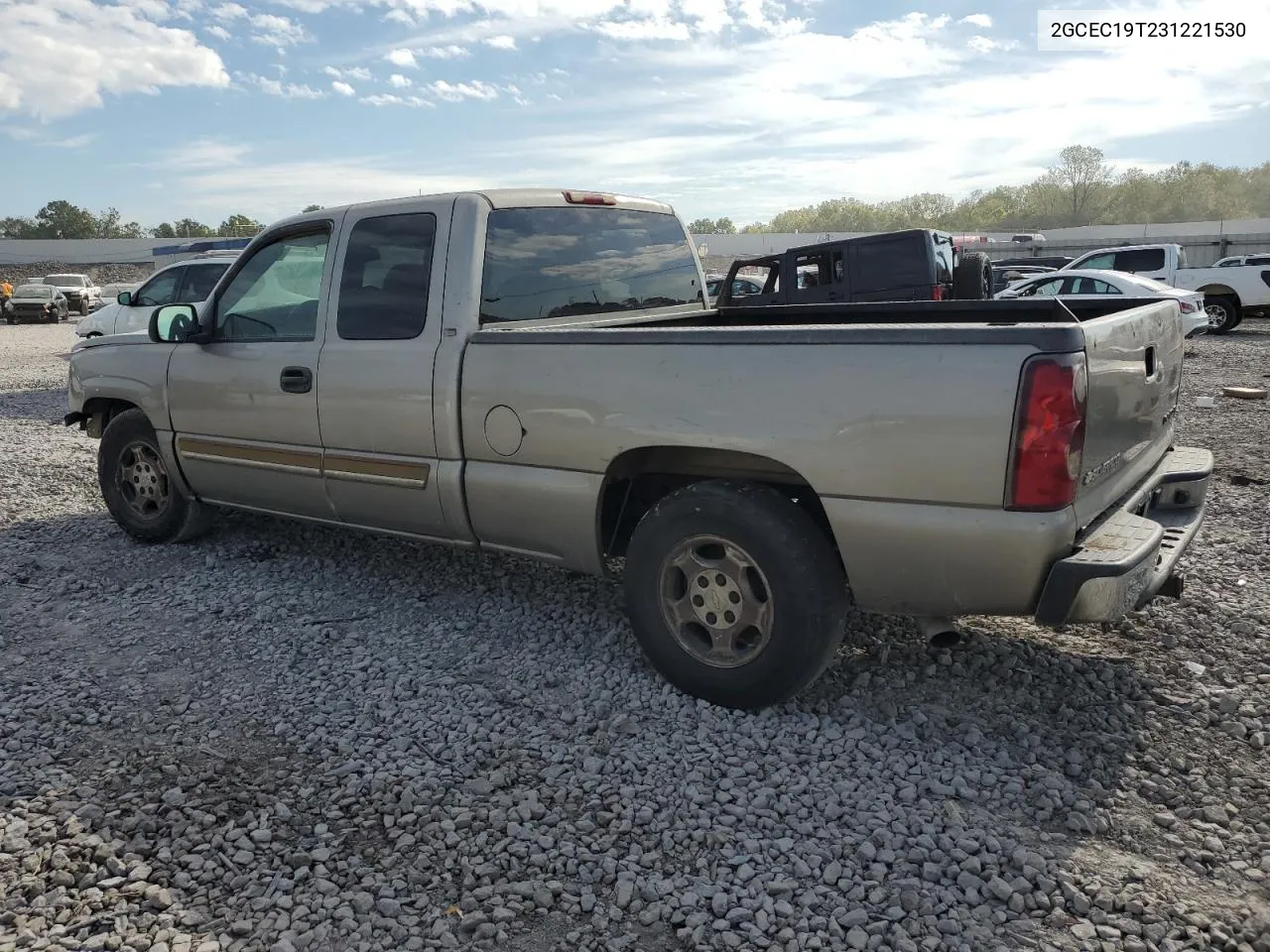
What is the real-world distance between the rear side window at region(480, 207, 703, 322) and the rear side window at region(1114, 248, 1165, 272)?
60.6 ft

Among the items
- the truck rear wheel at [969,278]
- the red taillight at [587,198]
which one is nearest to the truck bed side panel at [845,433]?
the red taillight at [587,198]

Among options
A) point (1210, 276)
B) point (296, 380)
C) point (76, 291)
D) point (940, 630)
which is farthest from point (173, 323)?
point (76, 291)

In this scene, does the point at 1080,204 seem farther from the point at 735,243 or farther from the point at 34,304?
the point at 34,304

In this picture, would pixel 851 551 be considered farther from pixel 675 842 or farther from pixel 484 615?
pixel 484 615

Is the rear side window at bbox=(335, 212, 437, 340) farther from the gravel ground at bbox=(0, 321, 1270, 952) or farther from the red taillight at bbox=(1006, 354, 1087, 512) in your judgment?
the red taillight at bbox=(1006, 354, 1087, 512)

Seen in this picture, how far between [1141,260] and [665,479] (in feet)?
66.4

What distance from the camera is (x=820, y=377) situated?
10.2 ft

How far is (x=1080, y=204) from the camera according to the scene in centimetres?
9338

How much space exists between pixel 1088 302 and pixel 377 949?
3.72 meters

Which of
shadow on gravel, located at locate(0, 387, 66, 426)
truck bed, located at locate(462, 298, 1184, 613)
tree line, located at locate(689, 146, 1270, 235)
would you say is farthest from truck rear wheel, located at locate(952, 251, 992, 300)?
tree line, located at locate(689, 146, 1270, 235)

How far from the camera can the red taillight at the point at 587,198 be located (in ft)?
15.2

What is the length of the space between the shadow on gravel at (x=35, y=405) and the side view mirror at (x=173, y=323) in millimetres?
6558

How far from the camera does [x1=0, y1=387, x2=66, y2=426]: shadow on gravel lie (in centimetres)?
1105

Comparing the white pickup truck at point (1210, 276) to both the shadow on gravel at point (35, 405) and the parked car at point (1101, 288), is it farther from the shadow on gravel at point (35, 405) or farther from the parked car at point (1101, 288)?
the shadow on gravel at point (35, 405)
